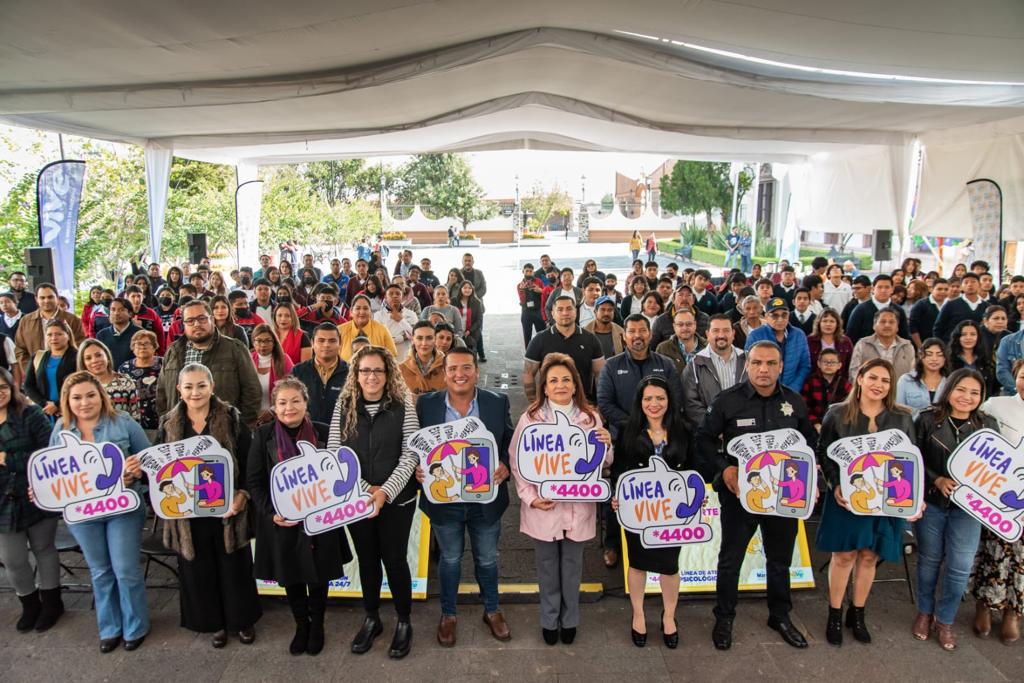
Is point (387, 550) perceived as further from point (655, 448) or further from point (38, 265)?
point (38, 265)

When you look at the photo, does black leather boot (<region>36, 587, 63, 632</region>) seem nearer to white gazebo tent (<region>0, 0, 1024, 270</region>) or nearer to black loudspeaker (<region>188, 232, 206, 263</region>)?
white gazebo tent (<region>0, 0, 1024, 270</region>)

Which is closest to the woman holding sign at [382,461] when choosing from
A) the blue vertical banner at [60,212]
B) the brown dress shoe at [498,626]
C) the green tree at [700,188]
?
the brown dress shoe at [498,626]

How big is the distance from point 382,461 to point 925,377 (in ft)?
12.9

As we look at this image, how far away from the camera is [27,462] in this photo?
3914mm

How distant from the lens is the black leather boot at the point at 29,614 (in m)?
4.16

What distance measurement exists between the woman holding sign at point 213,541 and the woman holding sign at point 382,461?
60cm

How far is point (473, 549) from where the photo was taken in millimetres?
4035

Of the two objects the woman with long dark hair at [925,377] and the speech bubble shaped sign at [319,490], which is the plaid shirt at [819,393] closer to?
the woman with long dark hair at [925,377]

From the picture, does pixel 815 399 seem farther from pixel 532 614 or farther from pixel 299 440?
pixel 299 440

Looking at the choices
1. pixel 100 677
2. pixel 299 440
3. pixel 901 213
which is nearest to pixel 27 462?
pixel 100 677

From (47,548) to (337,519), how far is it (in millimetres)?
1989

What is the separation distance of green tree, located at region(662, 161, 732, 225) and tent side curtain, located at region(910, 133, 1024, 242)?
2511 cm

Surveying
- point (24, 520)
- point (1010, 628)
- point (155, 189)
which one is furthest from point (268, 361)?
point (155, 189)

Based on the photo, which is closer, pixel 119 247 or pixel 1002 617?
pixel 1002 617
